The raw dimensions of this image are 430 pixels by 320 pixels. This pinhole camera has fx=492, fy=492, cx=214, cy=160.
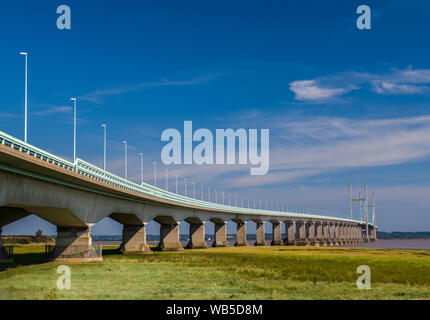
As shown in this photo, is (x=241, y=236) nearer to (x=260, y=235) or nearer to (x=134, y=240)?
(x=260, y=235)

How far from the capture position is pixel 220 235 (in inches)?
4808

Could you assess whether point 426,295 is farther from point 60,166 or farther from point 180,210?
point 180,210

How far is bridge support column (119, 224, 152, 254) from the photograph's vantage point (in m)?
76.2

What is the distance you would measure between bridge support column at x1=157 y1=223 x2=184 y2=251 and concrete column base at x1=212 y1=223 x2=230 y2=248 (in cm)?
2708

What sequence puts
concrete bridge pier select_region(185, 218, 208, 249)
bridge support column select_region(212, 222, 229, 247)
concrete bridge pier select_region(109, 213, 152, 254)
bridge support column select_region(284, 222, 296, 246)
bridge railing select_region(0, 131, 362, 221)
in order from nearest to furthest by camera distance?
1. bridge railing select_region(0, 131, 362, 221)
2. concrete bridge pier select_region(109, 213, 152, 254)
3. concrete bridge pier select_region(185, 218, 208, 249)
4. bridge support column select_region(212, 222, 229, 247)
5. bridge support column select_region(284, 222, 296, 246)

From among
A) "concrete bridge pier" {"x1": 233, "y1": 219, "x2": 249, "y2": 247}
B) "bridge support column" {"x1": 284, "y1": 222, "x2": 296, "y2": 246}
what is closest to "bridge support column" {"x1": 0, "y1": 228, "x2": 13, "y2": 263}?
"concrete bridge pier" {"x1": 233, "y1": 219, "x2": 249, "y2": 247}

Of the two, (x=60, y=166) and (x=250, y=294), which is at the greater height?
(x=60, y=166)

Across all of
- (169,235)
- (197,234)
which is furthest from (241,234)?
(169,235)

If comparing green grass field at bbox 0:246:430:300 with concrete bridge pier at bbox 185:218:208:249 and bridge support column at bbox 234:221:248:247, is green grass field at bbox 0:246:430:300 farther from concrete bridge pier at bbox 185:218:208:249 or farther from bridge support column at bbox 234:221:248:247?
bridge support column at bbox 234:221:248:247

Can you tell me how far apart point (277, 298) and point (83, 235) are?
114ft

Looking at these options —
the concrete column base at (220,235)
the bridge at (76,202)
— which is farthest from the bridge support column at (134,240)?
the concrete column base at (220,235)
